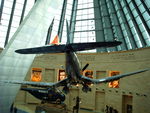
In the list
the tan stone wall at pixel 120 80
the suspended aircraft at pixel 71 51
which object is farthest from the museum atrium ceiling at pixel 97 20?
the suspended aircraft at pixel 71 51

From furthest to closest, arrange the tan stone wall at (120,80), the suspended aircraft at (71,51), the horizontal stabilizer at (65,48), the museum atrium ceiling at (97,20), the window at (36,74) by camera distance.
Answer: the window at (36,74)
the museum atrium ceiling at (97,20)
the tan stone wall at (120,80)
the suspended aircraft at (71,51)
the horizontal stabilizer at (65,48)

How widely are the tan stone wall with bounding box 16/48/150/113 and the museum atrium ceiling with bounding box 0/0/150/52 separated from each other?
9.19 feet

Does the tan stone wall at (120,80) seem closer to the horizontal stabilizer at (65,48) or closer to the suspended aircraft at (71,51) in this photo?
the suspended aircraft at (71,51)

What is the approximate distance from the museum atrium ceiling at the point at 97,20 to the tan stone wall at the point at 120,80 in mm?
2800

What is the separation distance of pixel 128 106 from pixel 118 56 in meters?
7.12

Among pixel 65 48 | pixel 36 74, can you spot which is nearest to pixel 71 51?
pixel 65 48

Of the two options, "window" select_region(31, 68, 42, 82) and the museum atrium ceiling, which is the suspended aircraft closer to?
the museum atrium ceiling

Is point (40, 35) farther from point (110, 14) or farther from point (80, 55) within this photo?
point (110, 14)

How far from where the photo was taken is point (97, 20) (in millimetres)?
34188

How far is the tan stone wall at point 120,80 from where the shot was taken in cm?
2276

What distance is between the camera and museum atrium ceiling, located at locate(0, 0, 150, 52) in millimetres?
25191

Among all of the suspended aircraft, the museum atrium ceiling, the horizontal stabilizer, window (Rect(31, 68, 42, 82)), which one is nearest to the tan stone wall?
window (Rect(31, 68, 42, 82))

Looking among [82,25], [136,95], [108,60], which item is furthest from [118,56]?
[82,25]

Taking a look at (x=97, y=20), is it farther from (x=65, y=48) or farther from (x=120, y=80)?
(x=65, y=48)
